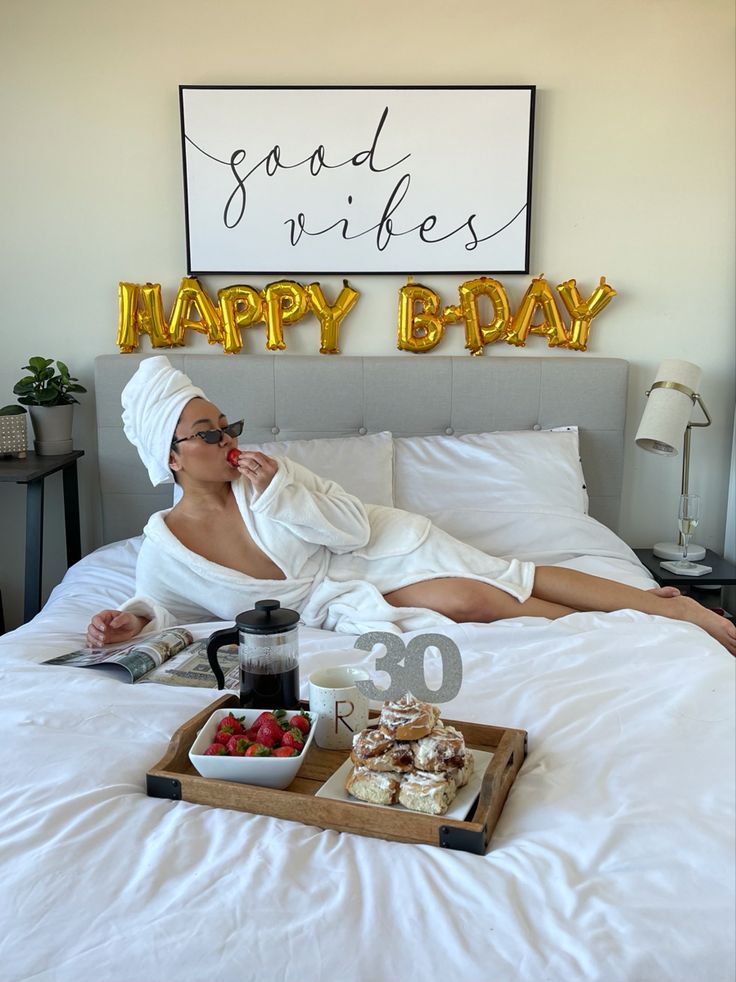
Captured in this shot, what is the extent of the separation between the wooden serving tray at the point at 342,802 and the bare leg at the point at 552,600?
0.74m

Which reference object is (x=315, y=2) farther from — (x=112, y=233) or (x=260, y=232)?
(x=112, y=233)

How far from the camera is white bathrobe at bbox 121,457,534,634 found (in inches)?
84.5

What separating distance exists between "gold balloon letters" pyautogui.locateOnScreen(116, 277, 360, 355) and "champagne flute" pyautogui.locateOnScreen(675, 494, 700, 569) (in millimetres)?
1269

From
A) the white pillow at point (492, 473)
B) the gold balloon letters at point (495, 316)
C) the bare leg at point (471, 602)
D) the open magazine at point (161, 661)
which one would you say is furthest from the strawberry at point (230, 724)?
the gold balloon letters at point (495, 316)

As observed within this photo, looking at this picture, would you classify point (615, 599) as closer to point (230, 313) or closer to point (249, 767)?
point (249, 767)

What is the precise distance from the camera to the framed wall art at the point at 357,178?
2.92m

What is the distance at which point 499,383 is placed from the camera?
2.98 meters

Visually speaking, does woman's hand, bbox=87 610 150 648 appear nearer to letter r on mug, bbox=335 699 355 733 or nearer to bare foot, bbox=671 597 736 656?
letter r on mug, bbox=335 699 355 733

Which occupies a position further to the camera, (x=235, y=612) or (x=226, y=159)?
(x=226, y=159)

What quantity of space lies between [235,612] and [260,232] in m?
1.44

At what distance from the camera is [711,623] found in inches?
85.7

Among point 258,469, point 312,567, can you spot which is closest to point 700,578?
point 312,567

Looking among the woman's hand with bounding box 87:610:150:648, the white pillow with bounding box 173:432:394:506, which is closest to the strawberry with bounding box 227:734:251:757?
the woman's hand with bounding box 87:610:150:648

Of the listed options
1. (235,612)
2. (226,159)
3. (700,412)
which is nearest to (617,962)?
(235,612)
